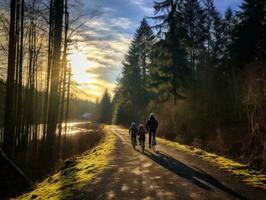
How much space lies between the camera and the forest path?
846 centimetres

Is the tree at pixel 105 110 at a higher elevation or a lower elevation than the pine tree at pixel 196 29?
lower

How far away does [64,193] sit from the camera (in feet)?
30.3

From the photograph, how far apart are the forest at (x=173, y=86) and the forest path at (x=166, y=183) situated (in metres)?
2.51

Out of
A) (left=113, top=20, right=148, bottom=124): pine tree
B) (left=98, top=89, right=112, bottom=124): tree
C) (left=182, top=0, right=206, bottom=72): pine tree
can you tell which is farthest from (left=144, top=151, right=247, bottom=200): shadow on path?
(left=98, top=89, right=112, bottom=124): tree

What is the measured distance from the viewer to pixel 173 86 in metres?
34.0

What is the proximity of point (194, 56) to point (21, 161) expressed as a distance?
35123 millimetres

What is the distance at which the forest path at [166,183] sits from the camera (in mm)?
8461

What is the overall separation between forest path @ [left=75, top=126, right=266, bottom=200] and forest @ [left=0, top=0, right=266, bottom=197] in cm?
251

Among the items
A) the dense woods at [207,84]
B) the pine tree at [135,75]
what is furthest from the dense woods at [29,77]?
the pine tree at [135,75]

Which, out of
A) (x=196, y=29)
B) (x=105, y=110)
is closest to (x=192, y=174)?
(x=196, y=29)

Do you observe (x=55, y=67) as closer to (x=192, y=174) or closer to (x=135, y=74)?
(x=192, y=174)

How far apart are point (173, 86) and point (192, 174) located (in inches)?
909

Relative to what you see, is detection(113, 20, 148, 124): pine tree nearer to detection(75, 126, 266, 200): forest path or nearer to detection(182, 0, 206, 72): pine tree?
detection(182, 0, 206, 72): pine tree

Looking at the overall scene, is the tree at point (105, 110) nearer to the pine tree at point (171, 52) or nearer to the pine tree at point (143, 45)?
the pine tree at point (143, 45)
